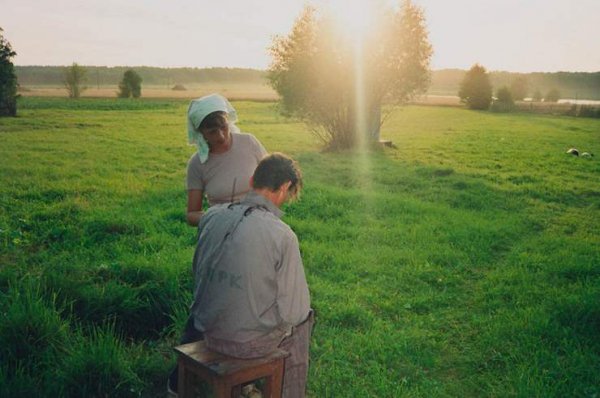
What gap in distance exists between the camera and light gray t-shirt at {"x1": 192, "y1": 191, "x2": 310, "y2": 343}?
3.05 metres

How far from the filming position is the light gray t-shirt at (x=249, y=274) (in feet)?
10.0

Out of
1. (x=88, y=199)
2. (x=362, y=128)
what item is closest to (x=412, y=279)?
(x=88, y=199)

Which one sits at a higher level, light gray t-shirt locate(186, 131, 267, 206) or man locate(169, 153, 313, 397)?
light gray t-shirt locate(186, 131, 267, 206)

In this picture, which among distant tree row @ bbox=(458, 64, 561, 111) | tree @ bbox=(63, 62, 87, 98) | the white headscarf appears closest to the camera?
the white headscarf

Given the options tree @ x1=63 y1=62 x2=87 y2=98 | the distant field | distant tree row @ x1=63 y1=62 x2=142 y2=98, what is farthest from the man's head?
tree @ x1=63 y1=62 x2=87 y2=98

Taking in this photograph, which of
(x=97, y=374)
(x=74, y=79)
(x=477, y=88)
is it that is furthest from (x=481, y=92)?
(x=74, y=79)

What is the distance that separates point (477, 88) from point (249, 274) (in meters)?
55.4

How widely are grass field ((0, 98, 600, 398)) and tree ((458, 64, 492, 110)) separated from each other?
134 ft

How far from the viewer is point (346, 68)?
20.3 metres

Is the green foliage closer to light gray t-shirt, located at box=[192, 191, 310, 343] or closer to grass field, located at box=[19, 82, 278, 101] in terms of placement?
grass field, located at box=[19, 82, 278, 101]

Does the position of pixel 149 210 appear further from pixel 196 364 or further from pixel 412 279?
pixel 196 364

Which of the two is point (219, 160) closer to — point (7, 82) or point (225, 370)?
point (225, 370)

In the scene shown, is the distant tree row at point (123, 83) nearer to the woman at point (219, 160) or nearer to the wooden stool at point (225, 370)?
the woman at point (219, 160)

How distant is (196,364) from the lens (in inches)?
127
